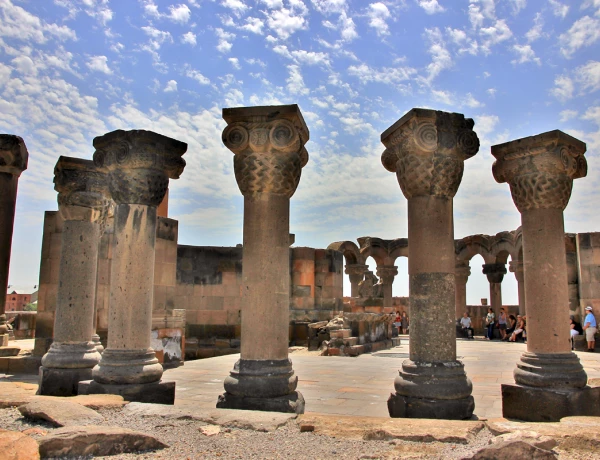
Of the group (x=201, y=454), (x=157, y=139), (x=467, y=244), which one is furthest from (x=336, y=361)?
(x=467, y=244)

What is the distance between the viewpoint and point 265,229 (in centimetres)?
572

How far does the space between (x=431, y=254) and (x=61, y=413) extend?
3.82m

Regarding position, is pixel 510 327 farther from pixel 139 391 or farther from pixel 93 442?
pixel 93 442

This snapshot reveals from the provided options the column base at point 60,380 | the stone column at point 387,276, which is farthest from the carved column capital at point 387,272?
the column base at point 60,380

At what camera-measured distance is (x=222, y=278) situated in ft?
48.6

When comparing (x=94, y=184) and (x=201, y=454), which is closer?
(x=201, y=454)

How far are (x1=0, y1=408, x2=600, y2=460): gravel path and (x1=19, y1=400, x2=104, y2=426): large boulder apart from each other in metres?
0.07

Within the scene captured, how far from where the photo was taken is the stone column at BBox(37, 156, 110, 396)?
23.1 feet

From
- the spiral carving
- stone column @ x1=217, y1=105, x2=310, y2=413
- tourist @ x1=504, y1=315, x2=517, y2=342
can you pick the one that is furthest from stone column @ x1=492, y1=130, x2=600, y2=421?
tourist @ x1=504, y1=315, x2=517, y2=342

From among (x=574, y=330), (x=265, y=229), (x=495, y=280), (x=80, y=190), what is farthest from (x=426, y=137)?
(x=495, y=280)

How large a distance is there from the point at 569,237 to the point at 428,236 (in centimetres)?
1455

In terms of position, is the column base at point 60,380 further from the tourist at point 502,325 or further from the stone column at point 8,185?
the tourist at point 502,325

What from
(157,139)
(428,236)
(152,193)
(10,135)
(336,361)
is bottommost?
(336,361)

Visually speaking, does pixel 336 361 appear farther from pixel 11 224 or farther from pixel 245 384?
pixel 11 224
